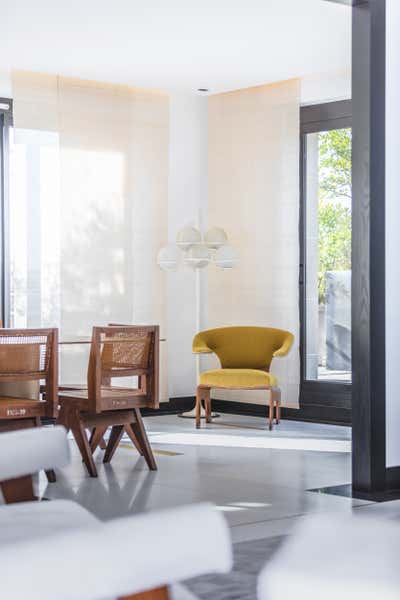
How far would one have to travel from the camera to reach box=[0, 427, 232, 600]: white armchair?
1.48 meters

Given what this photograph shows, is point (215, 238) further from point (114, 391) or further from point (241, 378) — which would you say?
point (114, 391)

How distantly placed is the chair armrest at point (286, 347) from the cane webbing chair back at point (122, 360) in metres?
2.66

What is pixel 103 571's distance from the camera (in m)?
1.55

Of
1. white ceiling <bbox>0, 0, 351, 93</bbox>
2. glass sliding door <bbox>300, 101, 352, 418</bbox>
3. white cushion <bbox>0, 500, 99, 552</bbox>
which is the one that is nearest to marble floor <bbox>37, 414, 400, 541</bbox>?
glass sliding door <bbox>300, 101, 352, 418</bbox>

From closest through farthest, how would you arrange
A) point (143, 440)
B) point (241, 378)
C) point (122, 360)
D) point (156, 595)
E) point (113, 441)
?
1. point (156, 595)
2. point (122, 360)
3. point (143, 440)
4. point (113, 441)
5. point (241, 378)

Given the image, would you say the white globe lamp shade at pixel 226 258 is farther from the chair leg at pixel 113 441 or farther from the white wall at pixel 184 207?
the chair leg at pixel 113 441

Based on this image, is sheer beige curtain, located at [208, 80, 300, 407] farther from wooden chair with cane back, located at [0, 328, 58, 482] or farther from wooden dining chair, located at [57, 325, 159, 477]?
wooden chair with cane back, located at [0, 328, 58, 482]

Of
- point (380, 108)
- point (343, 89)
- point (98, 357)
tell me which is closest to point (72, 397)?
point (98, 357)

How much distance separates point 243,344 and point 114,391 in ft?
10.2

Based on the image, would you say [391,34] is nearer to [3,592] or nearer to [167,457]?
[167,457]

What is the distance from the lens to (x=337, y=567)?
1.49m

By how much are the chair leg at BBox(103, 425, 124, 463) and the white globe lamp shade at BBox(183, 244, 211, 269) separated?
9.42ft

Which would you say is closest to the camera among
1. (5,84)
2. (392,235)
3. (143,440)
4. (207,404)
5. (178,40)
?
(392,235)

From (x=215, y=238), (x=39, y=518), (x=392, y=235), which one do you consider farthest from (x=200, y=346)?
(x=39, y=518)
